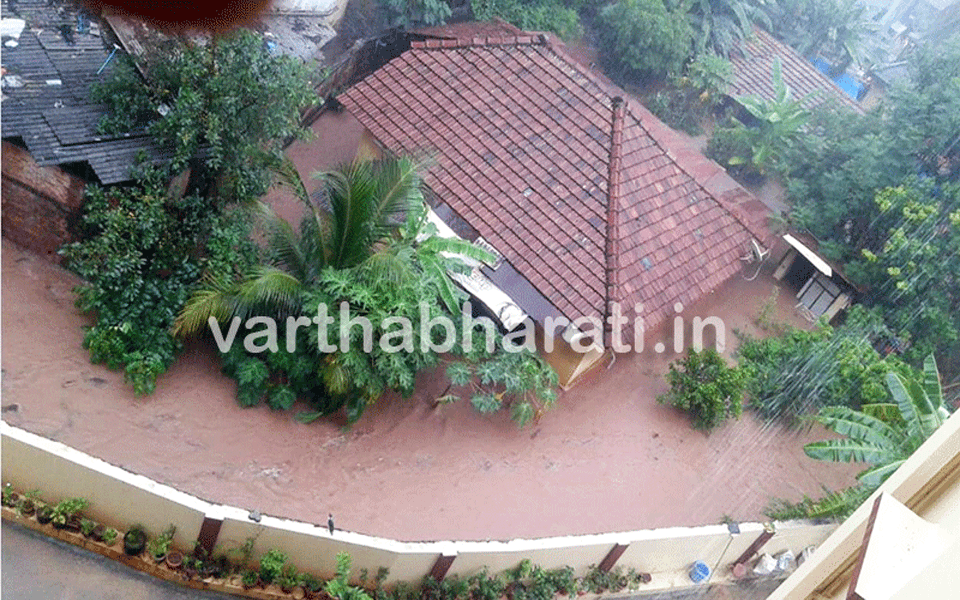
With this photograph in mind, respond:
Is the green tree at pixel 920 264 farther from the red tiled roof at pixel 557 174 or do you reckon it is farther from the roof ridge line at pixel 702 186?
the red tiled roof at pixel 557 174

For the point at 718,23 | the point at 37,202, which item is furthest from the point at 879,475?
the point at 718,23

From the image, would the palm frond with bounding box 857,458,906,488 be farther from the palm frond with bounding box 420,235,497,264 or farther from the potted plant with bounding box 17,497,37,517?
the potted plant with bounding box 17,497,37,517

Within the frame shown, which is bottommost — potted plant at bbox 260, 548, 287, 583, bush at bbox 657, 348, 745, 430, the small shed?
potted plant at bbox 260, 548, 287, 583

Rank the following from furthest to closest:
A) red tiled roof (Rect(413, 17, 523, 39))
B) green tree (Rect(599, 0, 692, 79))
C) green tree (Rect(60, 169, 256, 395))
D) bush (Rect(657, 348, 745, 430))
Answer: green tree (Rect(599, 0, 692, 79)), red tiled roof (Rect(413, 17, 523, 39)), bush (Rect(657, 348, 745, 430)), green tree (Rect(60, 169, 256, 395))

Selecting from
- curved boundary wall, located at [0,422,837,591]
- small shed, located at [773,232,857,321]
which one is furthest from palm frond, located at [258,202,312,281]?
small shed, located at [773,232,857,321]

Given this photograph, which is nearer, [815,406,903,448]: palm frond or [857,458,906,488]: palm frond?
[857,458,906,488]: palm frond

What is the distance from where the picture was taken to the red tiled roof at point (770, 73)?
18.1 meters

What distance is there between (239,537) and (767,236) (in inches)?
392

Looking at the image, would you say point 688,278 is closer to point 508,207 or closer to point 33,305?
point 508,207

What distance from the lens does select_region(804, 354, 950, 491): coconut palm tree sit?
898cm

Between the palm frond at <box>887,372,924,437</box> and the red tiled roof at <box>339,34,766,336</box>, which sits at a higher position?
the palm frond at <box>887,372,924,437</box>

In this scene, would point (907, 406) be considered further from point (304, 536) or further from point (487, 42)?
point (487, 42)

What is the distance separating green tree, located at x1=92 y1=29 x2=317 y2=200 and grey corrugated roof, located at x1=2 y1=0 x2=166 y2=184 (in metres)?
0.24

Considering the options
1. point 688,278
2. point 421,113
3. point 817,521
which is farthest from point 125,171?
point 817,521
